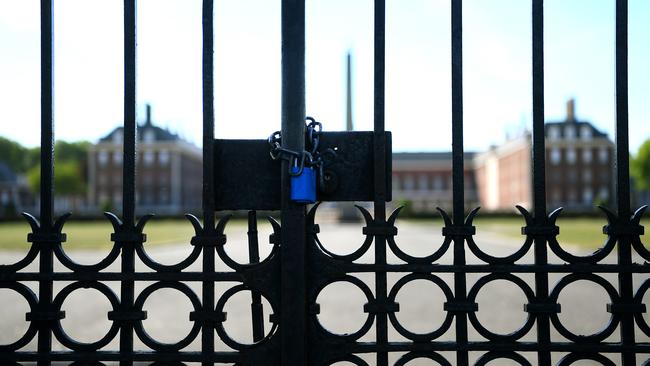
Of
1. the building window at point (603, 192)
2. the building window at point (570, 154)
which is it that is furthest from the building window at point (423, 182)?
the building window at point (603, 192)

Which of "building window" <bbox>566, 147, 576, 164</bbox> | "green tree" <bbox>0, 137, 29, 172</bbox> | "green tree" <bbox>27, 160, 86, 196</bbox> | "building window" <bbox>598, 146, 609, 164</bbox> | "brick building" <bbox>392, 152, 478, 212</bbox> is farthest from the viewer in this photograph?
"green tree" <bbox>0, 137, 29, 172</bbox>

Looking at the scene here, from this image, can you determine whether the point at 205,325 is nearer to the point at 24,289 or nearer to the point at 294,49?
the point at 24,289

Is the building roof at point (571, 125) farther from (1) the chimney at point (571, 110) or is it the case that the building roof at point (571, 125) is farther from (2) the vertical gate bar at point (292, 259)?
(2) the vertical gate bar at point (292, 259)

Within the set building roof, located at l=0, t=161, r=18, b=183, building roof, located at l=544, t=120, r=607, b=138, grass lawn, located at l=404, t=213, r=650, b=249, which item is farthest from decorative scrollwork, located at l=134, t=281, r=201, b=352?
building roof, located at l=0, t=161, r=18, b=183

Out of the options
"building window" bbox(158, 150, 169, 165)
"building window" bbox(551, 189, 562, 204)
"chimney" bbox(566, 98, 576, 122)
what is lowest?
"building window" bbox(551, 189, 562, 204)

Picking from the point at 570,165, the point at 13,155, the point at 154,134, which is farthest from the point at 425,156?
the point at 13,155

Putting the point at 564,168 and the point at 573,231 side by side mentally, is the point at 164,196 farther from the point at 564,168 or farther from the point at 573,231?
the point at 573,231

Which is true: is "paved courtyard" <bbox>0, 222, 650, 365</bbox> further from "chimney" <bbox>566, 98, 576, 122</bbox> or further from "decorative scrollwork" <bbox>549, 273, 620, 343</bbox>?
"chimney" <bbox>566, 98, 576, 122</bbox>

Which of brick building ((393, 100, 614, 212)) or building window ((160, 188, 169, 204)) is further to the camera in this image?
building window ((160, 188, 169, 204))

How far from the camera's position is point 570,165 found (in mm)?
59594

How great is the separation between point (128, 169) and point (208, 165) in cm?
29

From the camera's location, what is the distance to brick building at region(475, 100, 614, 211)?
58375mm

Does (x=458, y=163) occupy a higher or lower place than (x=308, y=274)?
higher

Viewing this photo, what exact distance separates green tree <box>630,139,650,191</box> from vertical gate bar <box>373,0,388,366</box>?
65.9 metres
